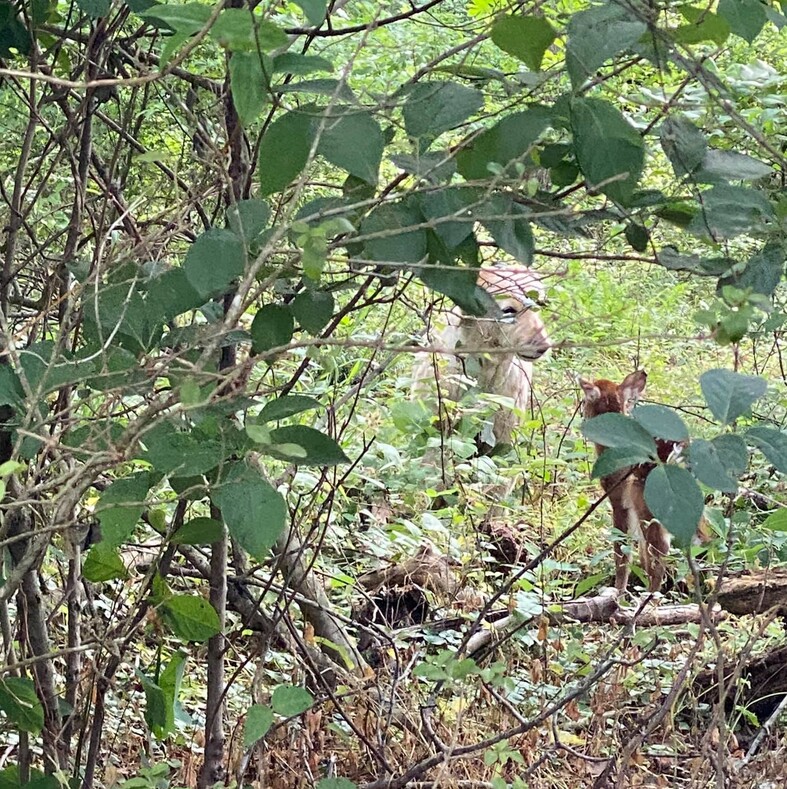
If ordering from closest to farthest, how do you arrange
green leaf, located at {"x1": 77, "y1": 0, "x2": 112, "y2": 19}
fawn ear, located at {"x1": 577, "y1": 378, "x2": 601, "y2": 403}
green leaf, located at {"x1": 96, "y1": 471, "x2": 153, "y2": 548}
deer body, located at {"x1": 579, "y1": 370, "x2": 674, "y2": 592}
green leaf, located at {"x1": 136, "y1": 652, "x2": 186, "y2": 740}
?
green leaf, located at {"x1": 96, "y1": 471, "x2": 153, "y2": 548}, green leaf, located at {"x1": 77, "y1": 0, "x2": 112, "y2": 19}, green leaf, located at {"x1": 136, "y1": 652, "x2": 186, "y2": 740}, deer body, located at {"x1": 579, "y1": 370, "x2": 674, "y2": 592}, fawn ear, located at {"x1": 577, "y1": 378, "x2": 601, "y2": 403}

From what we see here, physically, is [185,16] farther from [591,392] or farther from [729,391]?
[591,392]

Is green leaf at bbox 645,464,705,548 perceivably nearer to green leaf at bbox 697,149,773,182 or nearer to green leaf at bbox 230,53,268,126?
green leaf at bbox 697,149,773,182

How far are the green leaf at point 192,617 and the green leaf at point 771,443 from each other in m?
0.64

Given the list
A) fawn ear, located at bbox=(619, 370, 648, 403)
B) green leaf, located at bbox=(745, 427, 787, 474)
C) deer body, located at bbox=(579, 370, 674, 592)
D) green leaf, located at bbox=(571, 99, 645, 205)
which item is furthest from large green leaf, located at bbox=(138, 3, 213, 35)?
fawn ear, located at bbox=(619, 370, 648, 403)

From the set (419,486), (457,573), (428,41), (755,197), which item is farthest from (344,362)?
(428,41)

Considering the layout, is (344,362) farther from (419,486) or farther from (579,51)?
(579,51)

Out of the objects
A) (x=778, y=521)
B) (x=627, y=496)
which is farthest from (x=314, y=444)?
(x=627, y=496)

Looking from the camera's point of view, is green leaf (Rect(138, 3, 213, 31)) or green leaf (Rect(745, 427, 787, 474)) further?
green leaf (Rect(745, 427, 787, 474))

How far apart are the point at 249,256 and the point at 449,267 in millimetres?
197

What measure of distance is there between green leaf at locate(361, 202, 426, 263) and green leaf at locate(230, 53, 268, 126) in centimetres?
17

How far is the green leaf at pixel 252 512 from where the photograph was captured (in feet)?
3.25

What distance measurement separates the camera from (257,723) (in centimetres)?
126

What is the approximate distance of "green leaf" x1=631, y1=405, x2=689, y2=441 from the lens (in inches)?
38.6

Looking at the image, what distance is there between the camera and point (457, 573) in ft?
9.98
